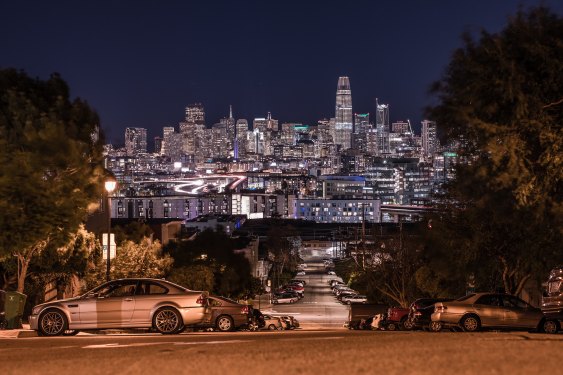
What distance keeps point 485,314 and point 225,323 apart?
24.0ft

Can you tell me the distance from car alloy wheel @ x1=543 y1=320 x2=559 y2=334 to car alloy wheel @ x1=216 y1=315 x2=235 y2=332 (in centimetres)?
889

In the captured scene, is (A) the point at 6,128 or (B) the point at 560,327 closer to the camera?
(A) the point at 6,128

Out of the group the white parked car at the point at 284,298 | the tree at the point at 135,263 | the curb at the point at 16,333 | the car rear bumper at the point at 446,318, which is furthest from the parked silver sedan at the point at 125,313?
the white parked car at the point at 284,298

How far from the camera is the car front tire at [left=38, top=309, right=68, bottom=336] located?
21406 millimetres

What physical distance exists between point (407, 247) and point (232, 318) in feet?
109

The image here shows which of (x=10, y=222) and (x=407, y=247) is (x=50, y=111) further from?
(x=407, y=247)

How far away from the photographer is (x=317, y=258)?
17600 centimetres

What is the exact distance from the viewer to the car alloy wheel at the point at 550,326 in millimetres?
26297

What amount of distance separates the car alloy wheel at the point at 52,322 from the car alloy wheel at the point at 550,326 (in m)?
13.4

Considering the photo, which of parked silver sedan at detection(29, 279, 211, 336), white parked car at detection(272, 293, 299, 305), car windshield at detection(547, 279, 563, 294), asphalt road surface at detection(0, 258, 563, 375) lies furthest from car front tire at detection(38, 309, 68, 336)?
white parked car at detection(272, 293, 299, 305)

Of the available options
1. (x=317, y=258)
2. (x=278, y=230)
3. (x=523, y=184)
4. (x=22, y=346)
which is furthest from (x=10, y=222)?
(x=317, y=258)

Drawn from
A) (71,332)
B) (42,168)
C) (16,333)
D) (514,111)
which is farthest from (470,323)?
(42,168)

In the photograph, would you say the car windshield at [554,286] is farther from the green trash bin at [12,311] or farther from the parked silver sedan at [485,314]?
the green trash bin at [12,311]

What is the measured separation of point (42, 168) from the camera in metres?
21.7
